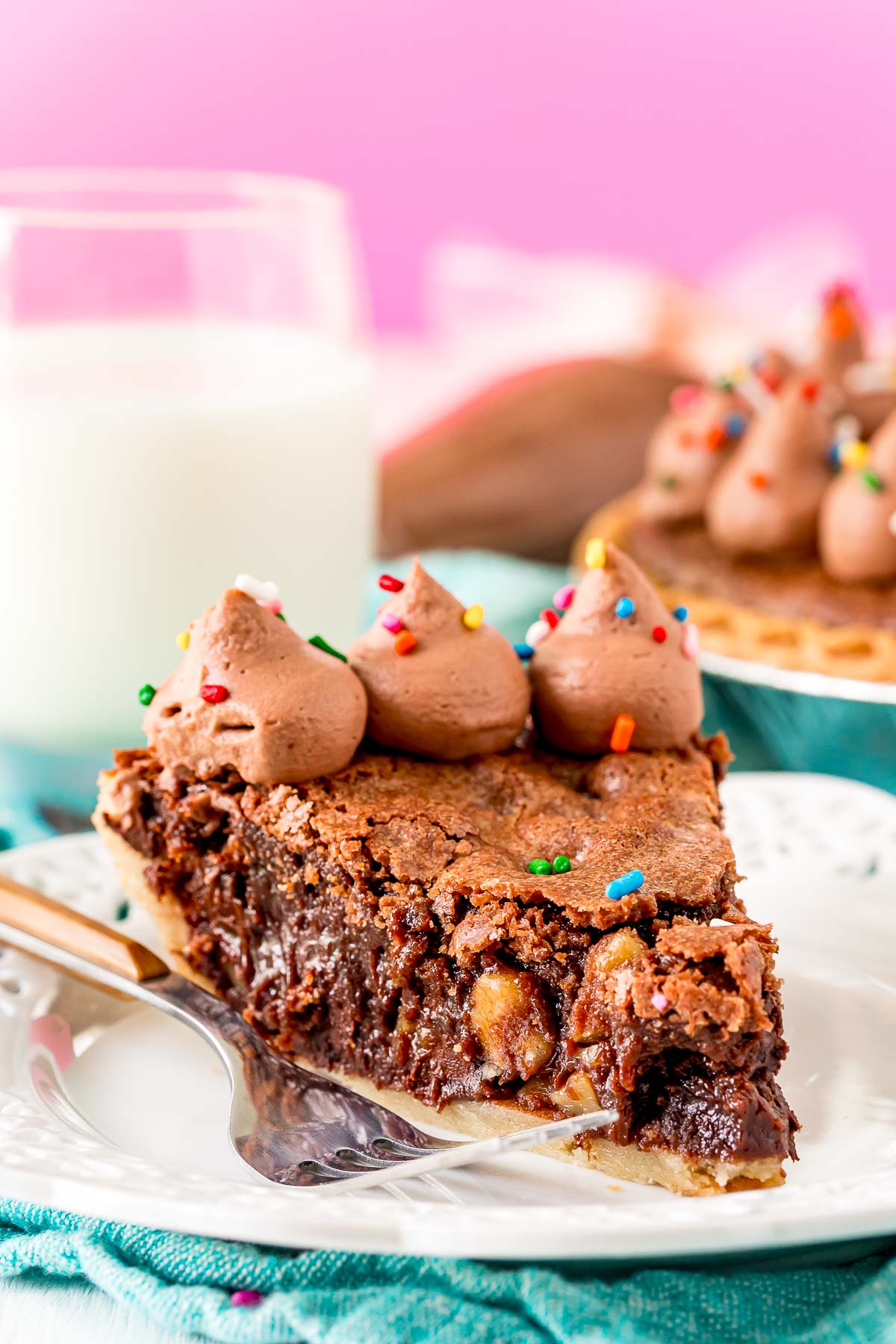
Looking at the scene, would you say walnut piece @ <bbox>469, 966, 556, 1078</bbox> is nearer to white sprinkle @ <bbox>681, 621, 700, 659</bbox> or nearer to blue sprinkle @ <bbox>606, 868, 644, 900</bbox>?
blue sprinkle @ <bbox>606, 868, 644, 900</bbox>

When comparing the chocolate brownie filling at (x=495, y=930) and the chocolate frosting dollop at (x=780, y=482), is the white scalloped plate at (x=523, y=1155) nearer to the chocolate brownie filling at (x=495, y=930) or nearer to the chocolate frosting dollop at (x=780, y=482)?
the chocolate brownie filling at (x=495, y=930)

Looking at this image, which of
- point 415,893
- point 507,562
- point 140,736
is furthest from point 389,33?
point 415,893

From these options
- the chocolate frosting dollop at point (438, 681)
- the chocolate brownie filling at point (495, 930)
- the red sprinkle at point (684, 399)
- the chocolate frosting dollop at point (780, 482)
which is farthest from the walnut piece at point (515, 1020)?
the red sprinkle at point (684, 399)

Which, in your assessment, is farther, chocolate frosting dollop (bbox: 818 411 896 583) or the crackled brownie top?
chocolate frosting dollop (bbox: 818 411 896 583)

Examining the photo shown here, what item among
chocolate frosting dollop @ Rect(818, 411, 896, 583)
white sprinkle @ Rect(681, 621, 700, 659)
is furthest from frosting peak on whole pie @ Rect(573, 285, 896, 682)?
white sprinkle @ Rect(681, 621, 700, 659)

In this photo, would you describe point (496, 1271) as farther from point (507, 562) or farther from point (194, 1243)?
point (507, 562)

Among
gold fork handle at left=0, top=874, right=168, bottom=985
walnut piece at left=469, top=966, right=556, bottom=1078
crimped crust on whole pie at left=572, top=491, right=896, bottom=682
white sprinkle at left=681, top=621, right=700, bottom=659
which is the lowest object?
gold fork handle at left=0, top=874, right=168, bottom=985
